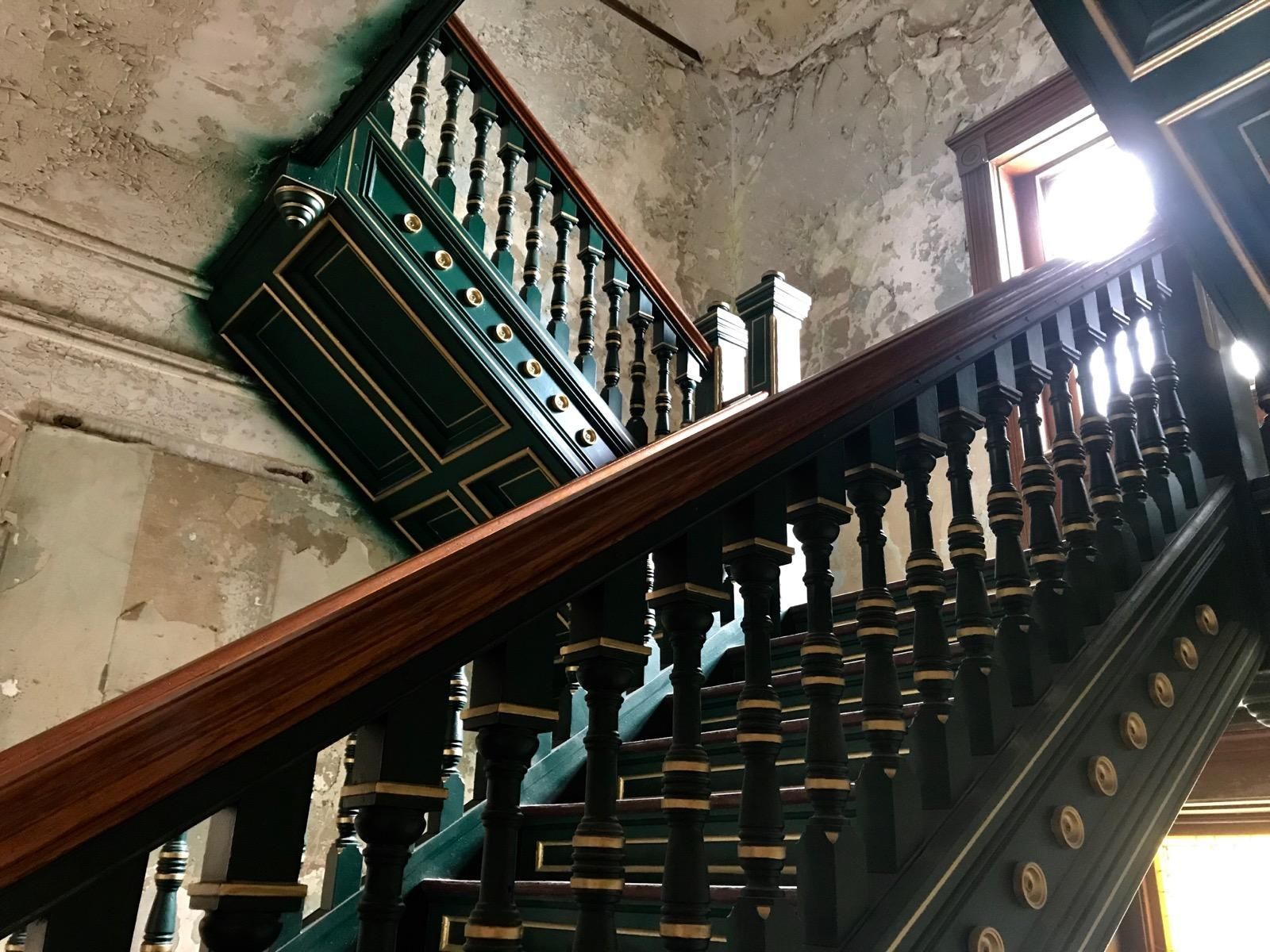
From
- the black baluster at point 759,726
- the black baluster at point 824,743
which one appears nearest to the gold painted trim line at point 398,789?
the black baluster at point 759,726

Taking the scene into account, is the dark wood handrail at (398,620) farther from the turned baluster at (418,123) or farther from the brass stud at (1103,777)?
the turned baluster at (418,123)

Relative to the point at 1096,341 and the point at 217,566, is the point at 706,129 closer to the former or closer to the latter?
the point at 217,566

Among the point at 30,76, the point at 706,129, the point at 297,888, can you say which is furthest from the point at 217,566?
the point at 706,129

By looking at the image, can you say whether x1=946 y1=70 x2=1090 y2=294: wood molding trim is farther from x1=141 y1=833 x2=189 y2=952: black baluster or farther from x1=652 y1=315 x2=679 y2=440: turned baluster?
x1=141 y1=833 x2=189 y2=952: black baluster

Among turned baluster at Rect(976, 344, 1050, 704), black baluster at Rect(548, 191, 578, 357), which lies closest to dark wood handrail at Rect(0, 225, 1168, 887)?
turned baluster at Rect(976, 344, 1050, 704)

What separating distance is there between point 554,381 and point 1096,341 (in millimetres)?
2139

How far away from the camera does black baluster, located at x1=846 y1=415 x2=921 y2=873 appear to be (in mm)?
1308

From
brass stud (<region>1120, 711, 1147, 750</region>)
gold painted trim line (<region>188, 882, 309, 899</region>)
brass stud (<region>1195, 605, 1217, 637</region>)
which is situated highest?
brass stud (<region>1195, 605, 1217, 637</region>)

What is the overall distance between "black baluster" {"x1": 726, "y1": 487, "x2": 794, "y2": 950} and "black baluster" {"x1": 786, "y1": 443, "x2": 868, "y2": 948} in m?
0.05

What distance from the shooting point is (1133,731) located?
1.72 metres

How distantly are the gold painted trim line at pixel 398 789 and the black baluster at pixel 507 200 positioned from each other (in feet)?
9.93

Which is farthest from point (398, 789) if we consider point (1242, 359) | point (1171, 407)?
point (1242, 359)

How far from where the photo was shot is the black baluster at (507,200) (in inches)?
149

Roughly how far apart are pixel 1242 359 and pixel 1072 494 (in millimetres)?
1013
